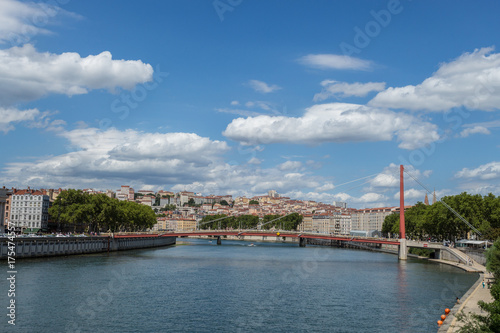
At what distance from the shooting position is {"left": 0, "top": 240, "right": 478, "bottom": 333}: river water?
961 inches

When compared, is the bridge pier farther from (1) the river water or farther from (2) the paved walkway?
(2) the paved walkway

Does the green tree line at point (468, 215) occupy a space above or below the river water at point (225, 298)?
above

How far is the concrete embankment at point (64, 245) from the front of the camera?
48562 millimetres

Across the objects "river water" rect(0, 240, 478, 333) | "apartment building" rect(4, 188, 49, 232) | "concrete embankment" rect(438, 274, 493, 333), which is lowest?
"river water" rect(0, 240, 478, 333)

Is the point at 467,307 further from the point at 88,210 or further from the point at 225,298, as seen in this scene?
the point at 88,210

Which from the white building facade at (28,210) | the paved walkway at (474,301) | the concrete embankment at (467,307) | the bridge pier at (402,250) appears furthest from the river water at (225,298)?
the white building facade at (28,210)

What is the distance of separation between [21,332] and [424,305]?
845 inches

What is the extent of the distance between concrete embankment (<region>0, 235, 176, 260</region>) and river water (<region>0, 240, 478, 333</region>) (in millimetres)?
1911

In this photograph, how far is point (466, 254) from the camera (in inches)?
2212

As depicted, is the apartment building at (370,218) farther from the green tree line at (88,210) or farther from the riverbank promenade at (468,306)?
the riverbank promenade at (468,306)

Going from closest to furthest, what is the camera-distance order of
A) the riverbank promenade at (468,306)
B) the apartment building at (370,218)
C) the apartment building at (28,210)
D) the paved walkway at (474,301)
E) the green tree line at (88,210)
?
1. the riverbank promenade at (468,306)
2. the paved walkway at (474,301)
3. the green tree line at (88,210)
4. the apartment building at (28,210)
5. the apartment building at (370,218)

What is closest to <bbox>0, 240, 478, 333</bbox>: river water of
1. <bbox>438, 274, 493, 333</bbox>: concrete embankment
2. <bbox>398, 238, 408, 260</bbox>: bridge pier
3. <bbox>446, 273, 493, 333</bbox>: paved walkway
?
<bbox>438, 274, 493, 333</bbox>: concrete embankment

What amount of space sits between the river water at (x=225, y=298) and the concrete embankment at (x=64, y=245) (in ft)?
6.27

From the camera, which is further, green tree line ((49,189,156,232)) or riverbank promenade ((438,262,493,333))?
green tree line ((49,189,156,232))
